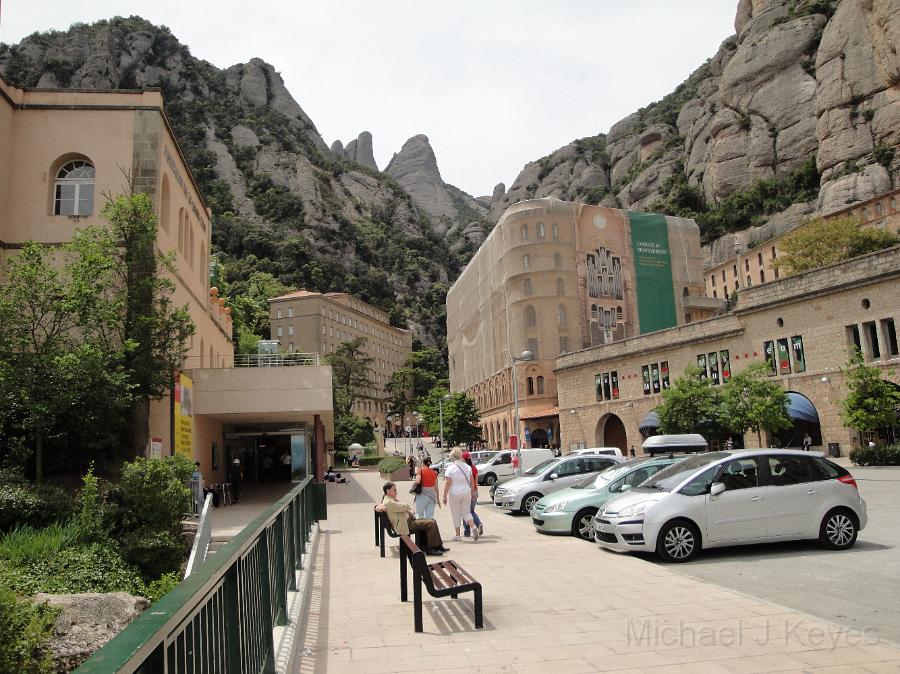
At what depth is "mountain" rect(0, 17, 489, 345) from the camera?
11625 cm

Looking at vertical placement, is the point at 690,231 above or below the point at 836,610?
above

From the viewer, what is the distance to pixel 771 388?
29.7 meters

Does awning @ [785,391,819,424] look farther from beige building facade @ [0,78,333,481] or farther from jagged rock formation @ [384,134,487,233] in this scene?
jagged rock formation @ [384,134,487,233]

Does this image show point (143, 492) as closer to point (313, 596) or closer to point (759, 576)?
point (313, 596)

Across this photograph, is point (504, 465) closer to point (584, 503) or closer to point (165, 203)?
point (584, 503)

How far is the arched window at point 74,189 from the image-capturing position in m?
22.2

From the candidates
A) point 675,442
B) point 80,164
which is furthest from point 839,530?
point 80,164

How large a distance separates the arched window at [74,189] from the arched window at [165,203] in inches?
90.1

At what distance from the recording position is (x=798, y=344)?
3353 centimetres

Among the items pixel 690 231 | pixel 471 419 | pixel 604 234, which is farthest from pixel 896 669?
pixel 690 231

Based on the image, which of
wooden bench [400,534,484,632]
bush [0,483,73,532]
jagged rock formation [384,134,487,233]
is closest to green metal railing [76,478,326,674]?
wooden bench [400,534,484,632]

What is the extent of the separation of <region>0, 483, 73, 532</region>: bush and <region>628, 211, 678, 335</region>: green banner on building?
5539 cm

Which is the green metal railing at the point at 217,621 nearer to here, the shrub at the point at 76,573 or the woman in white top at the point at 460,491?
the shrub at the point at 76,573

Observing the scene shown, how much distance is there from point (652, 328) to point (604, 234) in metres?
9.93
